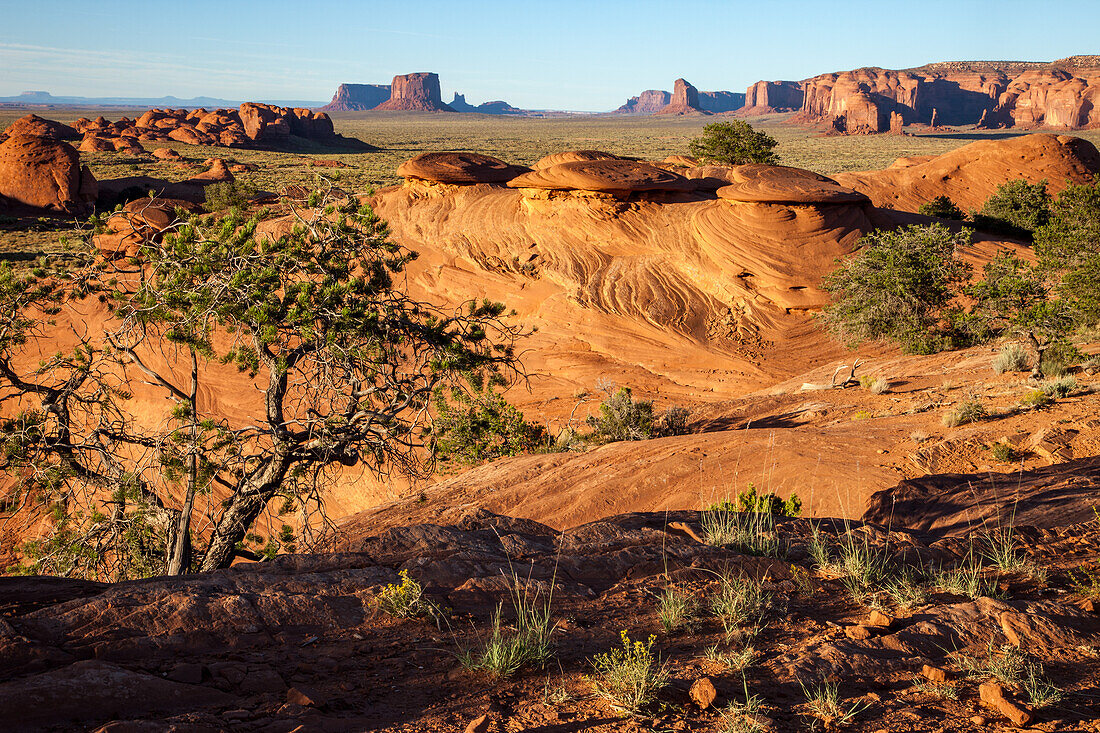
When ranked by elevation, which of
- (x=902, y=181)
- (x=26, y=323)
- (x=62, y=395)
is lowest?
(x=62, y=395)

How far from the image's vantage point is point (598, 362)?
60.5 ft

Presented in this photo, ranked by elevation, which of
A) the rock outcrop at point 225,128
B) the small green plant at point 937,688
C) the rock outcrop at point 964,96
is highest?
the rock outcrop at point 964,96

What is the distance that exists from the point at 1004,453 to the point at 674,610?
260 inches

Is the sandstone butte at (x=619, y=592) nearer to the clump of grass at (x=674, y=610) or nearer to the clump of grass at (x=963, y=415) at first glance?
the clump of grass at (x=674, y=610)

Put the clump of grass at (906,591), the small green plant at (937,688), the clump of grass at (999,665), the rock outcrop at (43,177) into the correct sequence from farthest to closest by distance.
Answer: the rock outcrop at (43,177) < the clump of grass at (906,591) < the clump of grass at (999,665) < the small green plant at (937,688)

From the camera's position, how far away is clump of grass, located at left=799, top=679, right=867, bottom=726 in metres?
2.90

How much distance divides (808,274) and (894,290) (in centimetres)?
282

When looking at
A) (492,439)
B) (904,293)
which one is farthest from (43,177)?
(904,293)

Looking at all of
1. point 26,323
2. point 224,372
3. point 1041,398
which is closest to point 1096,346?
point 1041,398

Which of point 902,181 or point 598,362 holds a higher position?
point 902,181

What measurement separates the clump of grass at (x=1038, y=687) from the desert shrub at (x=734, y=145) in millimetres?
32169

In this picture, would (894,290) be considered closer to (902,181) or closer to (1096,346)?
(1096,346)

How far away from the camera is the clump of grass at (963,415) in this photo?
377 inches

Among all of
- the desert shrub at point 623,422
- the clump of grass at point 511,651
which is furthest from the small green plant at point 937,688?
the desert shrub at point 623,422
